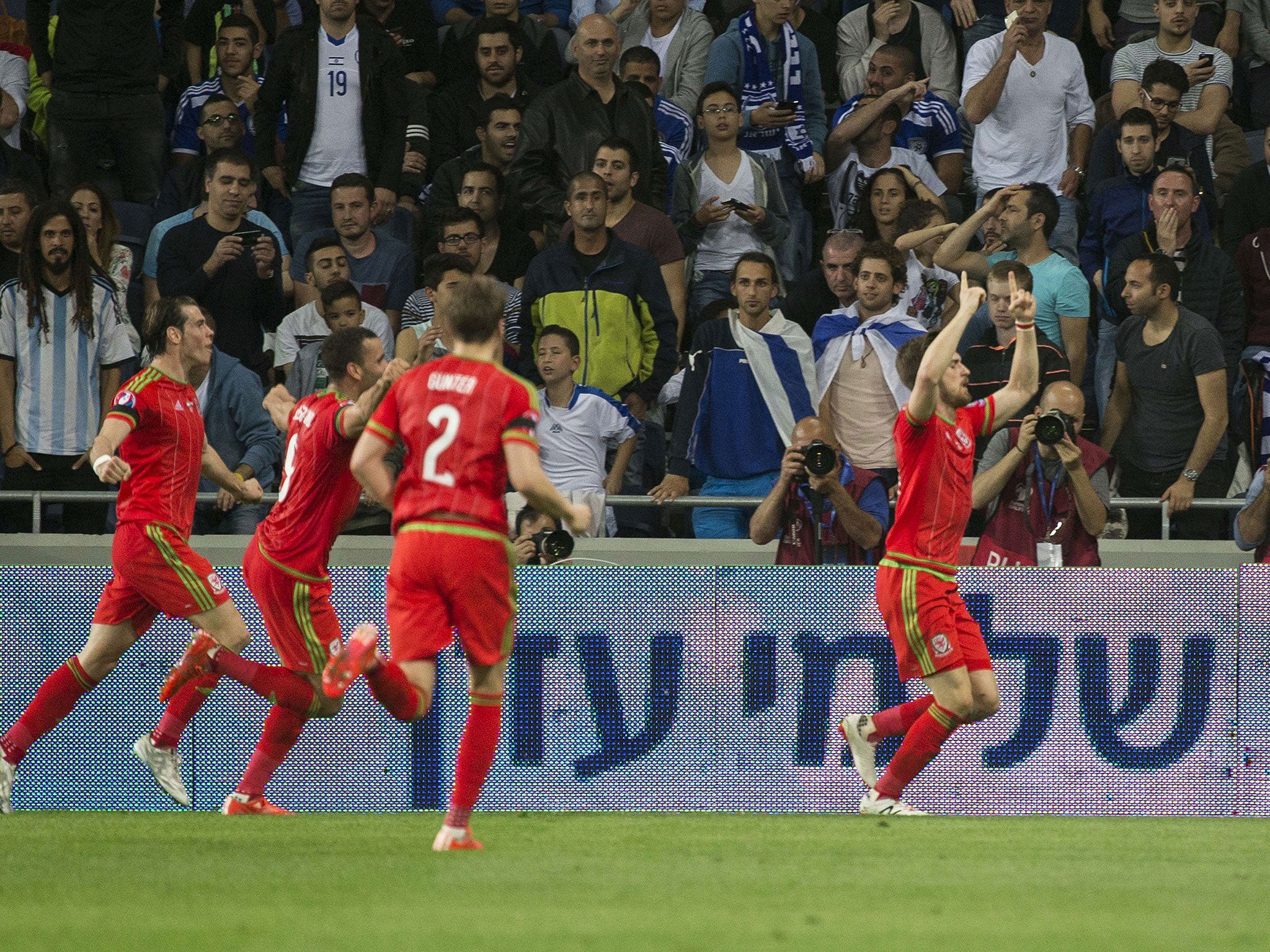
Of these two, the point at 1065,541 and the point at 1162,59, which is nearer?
the point at 1065,541

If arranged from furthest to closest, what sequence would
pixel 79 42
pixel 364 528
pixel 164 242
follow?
pixel 79 42, pixel 164 242, pixel 364 528

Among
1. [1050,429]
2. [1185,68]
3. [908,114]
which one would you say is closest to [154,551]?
[1050,429]

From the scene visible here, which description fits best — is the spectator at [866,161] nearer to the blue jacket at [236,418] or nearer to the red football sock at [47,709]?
the blue jacket at [236,418]

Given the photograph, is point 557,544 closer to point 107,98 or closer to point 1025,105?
point 1025,105

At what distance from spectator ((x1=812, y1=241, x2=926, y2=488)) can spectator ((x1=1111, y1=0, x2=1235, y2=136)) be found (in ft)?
10.5

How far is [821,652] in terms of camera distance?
8766mm

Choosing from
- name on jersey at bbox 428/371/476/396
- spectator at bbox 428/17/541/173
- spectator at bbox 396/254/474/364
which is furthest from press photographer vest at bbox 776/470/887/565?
spectator at bbox 428/17/541/173

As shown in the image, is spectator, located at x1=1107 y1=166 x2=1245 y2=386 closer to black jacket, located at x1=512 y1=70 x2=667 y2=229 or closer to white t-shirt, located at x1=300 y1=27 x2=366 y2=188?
black jacket, located at x1=512 y1=70 x2=667 y2=229

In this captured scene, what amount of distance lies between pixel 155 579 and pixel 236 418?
2.82m

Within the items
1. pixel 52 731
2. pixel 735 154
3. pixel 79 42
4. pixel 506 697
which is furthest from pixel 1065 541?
pixel 79 42

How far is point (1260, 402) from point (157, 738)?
7.10 meters

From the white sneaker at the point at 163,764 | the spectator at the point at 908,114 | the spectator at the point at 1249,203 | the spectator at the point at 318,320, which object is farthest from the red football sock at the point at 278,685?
the spectator at the point at 1249,203

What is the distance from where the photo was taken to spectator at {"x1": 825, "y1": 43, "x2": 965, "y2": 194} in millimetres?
12344

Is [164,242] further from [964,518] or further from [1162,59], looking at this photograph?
[1162,59]
